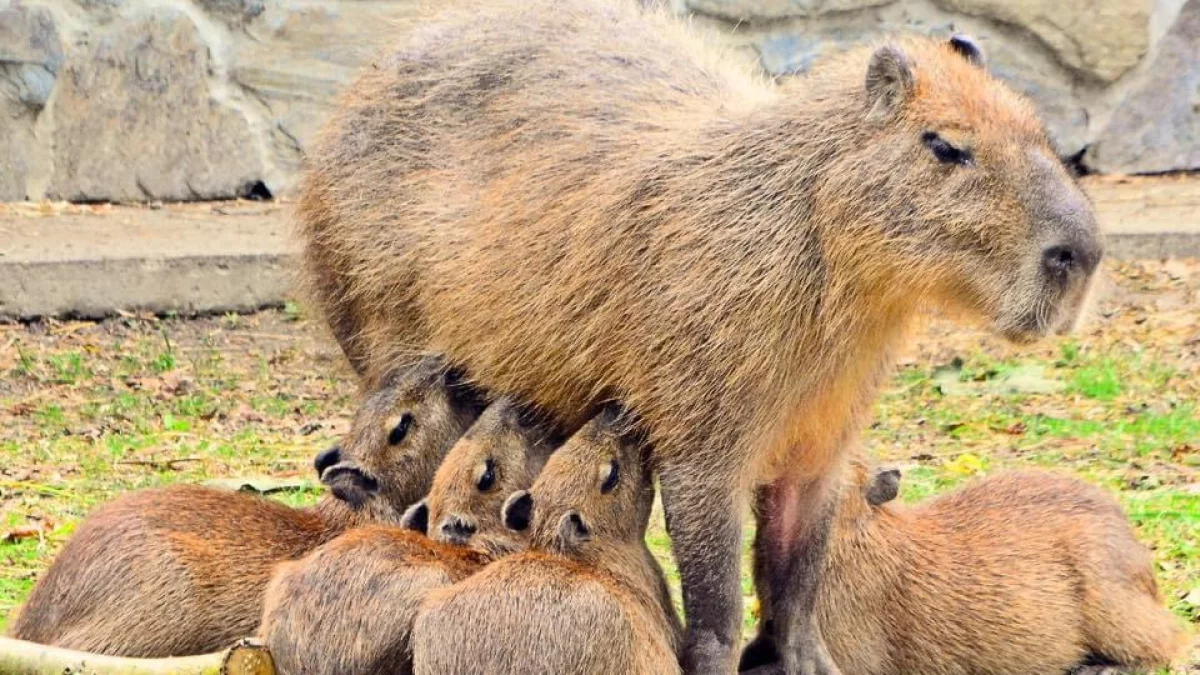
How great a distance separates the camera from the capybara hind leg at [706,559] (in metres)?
4.29

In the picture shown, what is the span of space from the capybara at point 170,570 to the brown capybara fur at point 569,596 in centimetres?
52

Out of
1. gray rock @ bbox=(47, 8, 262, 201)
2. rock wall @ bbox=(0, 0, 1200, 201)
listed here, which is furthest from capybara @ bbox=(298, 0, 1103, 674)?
gray rock @ bbox=(47, 8, 262, 201)

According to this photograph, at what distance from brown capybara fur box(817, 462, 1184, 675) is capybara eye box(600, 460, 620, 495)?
58cm

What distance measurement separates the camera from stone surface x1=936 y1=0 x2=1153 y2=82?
28.8 feet

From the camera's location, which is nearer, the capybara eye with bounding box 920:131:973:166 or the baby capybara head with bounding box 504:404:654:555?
the capybara eye with bounding box 920:131:973:166

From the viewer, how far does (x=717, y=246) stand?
434 centimetres

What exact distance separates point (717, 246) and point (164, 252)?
13.3 ft

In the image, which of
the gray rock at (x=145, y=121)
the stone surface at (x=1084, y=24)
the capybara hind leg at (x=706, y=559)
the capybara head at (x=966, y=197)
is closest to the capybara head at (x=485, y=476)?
the capybara hind leg at (x=706, y=559)

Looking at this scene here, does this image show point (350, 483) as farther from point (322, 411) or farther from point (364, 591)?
point (322, 411)

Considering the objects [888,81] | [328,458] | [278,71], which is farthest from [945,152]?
[278,71]

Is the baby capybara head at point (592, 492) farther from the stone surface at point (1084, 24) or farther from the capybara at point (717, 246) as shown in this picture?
the stone surface at point (1084, 24)

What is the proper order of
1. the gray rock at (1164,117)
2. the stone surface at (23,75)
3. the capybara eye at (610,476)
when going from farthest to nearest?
the gray rock at (1164,117) → the stone surface at (23,75) → the capybara eye at (610,476)

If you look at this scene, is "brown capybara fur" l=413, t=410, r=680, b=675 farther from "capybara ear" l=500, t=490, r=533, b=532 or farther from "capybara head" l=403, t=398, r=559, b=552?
"capybara head" l=403, t=398, r=559, b=552

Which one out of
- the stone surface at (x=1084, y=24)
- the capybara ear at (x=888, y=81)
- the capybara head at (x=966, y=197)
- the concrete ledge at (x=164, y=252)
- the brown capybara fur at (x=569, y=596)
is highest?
the capybara ear at (x=888, y=81)
